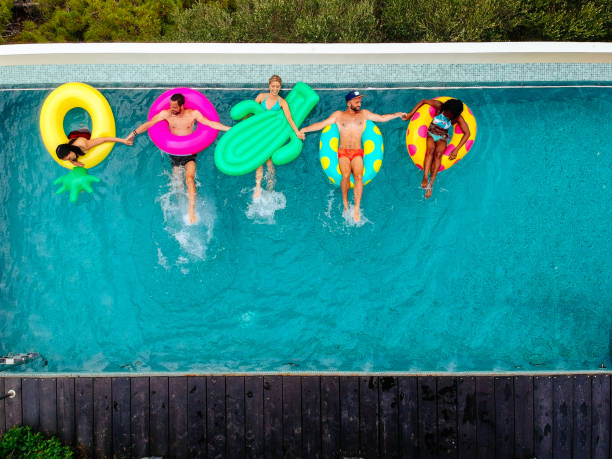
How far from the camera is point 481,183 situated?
4598 mm

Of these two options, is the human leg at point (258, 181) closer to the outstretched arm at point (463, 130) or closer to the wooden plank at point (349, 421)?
the outstretched arm at point (463, 130)

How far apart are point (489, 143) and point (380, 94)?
1.39 m

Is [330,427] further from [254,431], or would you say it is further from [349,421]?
[254,431]

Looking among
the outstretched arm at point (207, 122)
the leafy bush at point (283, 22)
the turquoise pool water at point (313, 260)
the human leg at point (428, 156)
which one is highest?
the leafy bush at point (283, 22)

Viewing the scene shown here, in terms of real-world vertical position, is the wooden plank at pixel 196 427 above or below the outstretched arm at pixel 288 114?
below

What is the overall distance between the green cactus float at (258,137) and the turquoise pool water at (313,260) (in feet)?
1.13

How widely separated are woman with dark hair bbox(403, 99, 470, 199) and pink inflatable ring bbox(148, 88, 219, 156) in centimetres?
216

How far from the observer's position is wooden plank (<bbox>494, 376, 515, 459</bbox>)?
4.23m

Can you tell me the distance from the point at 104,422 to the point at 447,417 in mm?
3724

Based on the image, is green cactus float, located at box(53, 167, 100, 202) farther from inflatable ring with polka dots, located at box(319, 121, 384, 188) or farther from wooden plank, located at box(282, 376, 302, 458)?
wooden plank, located at box(282, 376, 302, 458)

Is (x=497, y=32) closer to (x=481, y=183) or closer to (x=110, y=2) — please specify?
(x=481, y=183)

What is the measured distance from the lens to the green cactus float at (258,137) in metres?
4.19

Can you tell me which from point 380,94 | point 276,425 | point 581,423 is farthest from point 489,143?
point 276,425

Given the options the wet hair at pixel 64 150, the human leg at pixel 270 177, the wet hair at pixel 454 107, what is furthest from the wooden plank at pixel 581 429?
the wet hair at pixel 64 150
